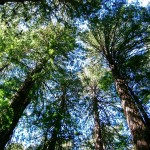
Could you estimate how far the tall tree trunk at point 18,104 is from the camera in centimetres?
936

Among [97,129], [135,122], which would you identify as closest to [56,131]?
[97,129]

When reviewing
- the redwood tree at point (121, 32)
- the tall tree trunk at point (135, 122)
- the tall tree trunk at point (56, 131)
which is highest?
the redwood tree at point (121, 32)

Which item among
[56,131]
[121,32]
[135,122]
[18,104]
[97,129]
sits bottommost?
[135,122]

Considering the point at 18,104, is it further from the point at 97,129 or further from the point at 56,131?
the point at 97,129

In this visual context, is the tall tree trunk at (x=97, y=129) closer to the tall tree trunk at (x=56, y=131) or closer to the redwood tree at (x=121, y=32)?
the tall tree trunk at (x=56, y=131)

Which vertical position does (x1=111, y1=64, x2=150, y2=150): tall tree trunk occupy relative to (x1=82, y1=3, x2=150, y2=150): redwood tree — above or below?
below

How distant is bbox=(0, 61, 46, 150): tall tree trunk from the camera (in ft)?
30.7

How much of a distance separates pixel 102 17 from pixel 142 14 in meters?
2.04

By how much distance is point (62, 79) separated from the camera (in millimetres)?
10891

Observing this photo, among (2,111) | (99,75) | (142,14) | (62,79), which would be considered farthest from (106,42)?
(2,111)

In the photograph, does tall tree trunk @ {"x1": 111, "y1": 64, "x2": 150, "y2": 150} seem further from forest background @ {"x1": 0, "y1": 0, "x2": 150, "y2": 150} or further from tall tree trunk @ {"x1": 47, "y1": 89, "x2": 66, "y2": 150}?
tall tree trunk @ {"x1": 47, "y1": 89, "x2": 66, "y2": 150}

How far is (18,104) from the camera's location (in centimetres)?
1048

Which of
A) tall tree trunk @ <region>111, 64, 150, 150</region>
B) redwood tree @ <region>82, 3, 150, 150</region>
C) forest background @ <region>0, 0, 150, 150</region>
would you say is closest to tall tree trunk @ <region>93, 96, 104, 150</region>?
forest background @ <region>0, 0, 150, 150</region>

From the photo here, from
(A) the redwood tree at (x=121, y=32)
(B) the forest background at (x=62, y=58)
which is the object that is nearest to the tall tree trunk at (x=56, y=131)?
(B) the forest background at (x=62, y=58)
